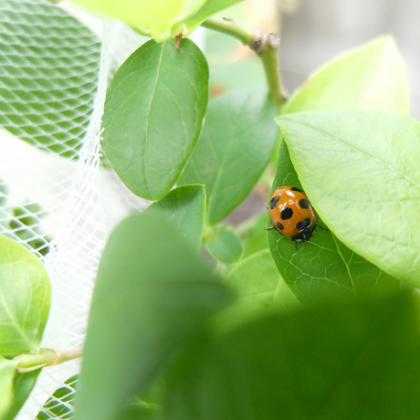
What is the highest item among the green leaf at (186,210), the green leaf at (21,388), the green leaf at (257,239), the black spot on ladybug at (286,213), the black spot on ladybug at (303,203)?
the green leaf at (186,210)

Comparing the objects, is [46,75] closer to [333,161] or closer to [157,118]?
[157,118]

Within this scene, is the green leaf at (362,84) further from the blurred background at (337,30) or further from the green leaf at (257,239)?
the blurred background at (337,30)

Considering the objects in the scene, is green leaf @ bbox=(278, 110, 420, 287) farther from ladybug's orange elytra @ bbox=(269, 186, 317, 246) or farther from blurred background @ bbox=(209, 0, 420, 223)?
blurred background @ bbox=(209, 0, 420, 223)

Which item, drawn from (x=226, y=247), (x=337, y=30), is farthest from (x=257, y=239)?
(x=337, y=30)

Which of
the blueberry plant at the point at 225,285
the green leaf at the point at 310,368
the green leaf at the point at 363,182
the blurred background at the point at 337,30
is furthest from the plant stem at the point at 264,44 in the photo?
the blurred background at the point at 337,30

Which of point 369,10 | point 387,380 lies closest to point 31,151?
point 387,380

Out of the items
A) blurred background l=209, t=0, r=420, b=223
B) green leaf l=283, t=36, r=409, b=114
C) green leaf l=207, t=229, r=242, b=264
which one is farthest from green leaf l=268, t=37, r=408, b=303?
blurred background l=209, t=0, r=420, b=223

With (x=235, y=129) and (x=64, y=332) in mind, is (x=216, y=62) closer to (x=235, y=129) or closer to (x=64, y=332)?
(x=235, y=129)
